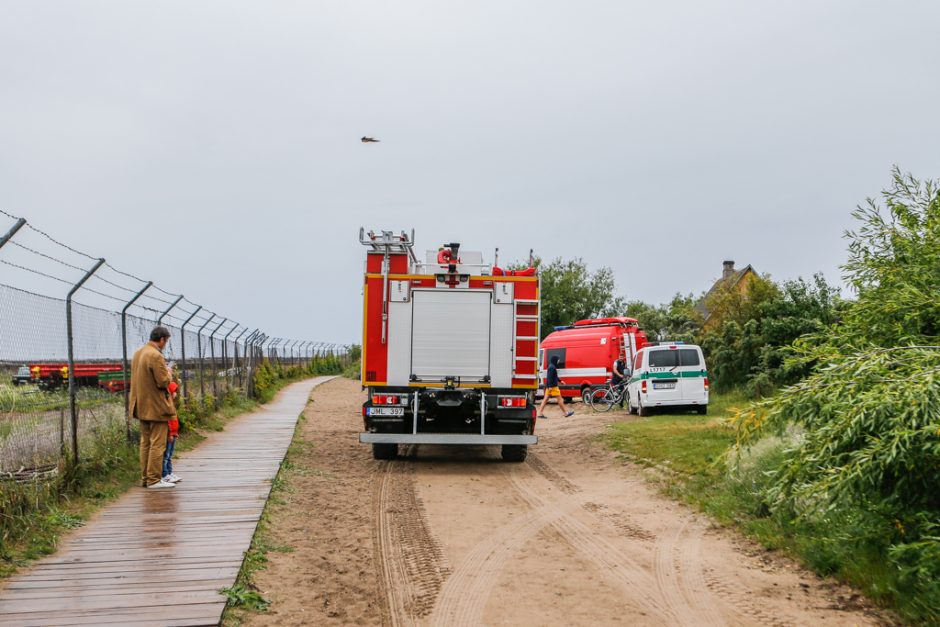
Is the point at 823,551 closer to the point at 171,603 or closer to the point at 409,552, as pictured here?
the point at 409,552

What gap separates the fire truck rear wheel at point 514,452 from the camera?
13.9m

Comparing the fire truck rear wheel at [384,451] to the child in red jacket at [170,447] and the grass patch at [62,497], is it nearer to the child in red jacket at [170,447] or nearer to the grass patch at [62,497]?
the grass patch at [62,497]

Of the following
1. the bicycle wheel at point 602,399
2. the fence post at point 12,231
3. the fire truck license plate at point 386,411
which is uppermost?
the fence post at point 12,231

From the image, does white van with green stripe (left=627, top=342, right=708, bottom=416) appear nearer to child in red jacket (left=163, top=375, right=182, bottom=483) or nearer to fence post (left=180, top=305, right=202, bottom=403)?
fence post (left=180, top=305, right=202, bottom=403)

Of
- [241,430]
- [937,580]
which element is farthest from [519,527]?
[241,430]

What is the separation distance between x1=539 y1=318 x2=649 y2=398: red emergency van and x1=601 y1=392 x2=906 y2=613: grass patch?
444 inches

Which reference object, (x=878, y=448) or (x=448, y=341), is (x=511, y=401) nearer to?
(x=448, y=341)

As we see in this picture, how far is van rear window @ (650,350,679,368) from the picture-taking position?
72.0ft

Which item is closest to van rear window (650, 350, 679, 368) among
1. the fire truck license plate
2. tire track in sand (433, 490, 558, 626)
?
the fire truck license plate

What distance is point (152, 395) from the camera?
963cm

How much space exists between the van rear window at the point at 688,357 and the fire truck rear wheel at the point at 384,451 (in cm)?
1026

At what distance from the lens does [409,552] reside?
768 centimetres

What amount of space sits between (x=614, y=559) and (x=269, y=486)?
4.63 m

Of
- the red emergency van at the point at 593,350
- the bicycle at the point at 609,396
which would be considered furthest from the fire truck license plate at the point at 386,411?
the red emergency van at the point at 593,350
